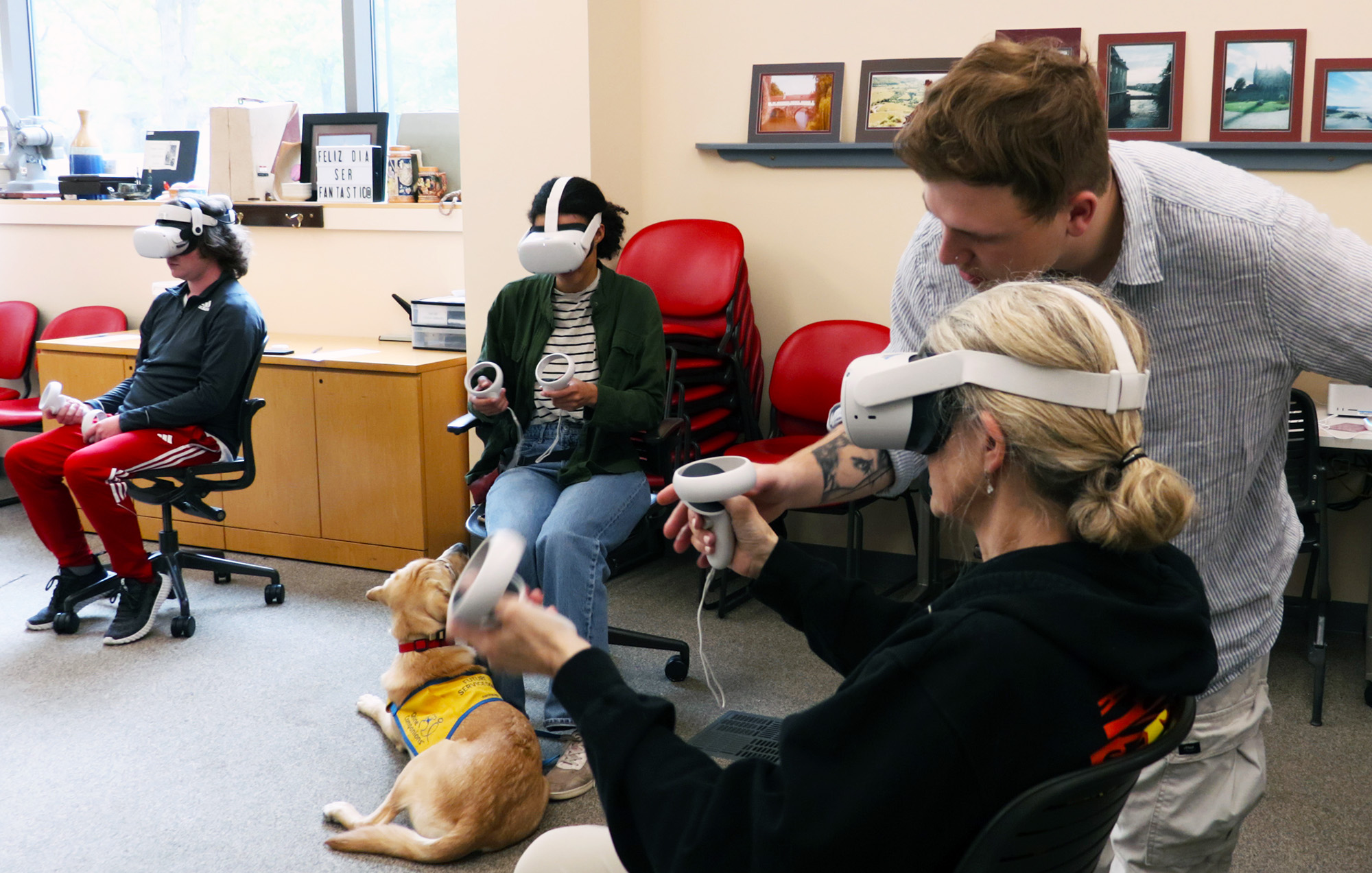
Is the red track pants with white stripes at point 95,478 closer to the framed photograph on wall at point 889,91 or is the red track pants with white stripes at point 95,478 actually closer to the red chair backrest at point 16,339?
the red chair backrest at point 16,339

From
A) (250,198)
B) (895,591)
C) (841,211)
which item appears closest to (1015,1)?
(841,211)

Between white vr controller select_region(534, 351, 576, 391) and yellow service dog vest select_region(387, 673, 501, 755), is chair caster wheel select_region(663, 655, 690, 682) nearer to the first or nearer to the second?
yellow service dog vest select_region(387, 673, 501, 755)

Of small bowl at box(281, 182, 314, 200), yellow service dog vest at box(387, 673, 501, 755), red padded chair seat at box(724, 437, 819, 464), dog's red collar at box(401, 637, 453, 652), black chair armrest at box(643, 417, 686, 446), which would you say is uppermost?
small bowl at box(281, 182, 314, 200)

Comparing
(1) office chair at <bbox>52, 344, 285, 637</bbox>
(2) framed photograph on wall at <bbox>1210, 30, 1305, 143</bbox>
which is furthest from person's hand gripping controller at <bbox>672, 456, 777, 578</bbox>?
(2) framed photograph on wall at <bbox>1210, 30, 1305, 143</bbox>

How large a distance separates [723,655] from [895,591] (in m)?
0.80

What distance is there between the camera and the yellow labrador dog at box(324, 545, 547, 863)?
7.15 ft

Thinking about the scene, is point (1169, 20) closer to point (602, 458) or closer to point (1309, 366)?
point (602, 458)

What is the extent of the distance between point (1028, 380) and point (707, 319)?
2750 millimetres

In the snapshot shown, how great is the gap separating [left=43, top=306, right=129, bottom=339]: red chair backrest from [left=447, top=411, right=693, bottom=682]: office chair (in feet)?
8.77

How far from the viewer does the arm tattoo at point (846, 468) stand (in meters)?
1.44

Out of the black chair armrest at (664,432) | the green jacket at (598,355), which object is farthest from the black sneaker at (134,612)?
the black chair armrest at (664,432)

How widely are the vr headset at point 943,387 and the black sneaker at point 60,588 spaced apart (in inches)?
128

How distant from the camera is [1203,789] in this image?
129 centimetres

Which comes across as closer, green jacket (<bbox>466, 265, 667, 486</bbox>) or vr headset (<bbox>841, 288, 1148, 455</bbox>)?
vr headset (<bbox>841, 288, 1148, 455</bbox>)
